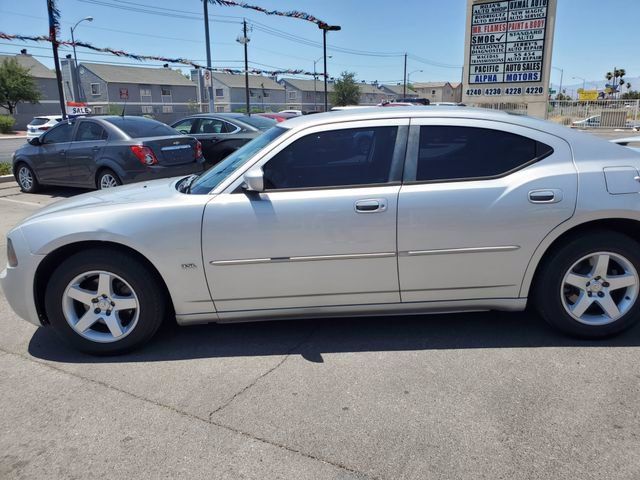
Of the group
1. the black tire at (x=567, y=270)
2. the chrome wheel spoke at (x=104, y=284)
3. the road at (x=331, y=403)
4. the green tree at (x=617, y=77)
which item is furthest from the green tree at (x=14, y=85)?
the green tree at (x=617, y=77)

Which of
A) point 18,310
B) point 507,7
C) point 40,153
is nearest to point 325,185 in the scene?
point 18,310

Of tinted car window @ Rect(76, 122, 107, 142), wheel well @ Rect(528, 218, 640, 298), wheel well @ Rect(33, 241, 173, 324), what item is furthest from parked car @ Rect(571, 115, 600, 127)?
wheel well @ Rect(33, 241, 173, 324)

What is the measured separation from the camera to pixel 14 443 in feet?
8.71

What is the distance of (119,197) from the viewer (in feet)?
12.3

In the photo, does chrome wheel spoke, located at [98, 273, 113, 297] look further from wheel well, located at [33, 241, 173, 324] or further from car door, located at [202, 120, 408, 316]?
car door, located at [202, 120, 408, 316]

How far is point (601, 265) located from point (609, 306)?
30 centimetres

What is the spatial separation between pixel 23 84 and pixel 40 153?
4694 centimetres

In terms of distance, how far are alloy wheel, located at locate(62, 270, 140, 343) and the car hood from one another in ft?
1.81

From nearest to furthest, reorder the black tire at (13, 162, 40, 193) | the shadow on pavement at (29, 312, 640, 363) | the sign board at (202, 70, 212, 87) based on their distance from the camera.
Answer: the shadow on pavement at (29, 312, 640, 363)
the black tire at (13, 162, 40, 193)
the sign board at (202, 70, 212, 87)

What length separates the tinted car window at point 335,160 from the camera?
3434mm

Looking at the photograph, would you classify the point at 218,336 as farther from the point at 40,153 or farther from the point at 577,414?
the point at 40,153

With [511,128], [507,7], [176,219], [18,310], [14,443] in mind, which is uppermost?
[507,7]

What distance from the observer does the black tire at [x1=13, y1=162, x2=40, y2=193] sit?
403 inches

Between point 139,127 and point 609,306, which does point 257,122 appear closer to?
point 139,127
